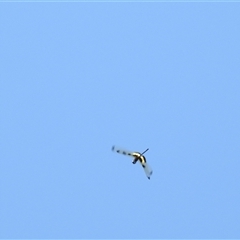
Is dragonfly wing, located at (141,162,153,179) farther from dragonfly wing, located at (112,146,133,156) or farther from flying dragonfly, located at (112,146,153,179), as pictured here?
dragonfly wing, located at (112,146,133,156)

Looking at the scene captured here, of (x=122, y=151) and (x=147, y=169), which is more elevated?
(x=122, y=151)

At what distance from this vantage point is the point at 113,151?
50.1 m

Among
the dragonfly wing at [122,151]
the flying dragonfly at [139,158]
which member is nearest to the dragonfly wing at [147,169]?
the flying dragonfly at [139,158]

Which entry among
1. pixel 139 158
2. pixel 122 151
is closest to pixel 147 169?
pixel 139 158

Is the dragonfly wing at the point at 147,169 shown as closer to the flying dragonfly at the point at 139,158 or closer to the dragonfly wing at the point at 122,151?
the flying dragonfly at the point at 139,158

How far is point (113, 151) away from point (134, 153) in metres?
2.96

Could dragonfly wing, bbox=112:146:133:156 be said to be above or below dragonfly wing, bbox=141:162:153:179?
above

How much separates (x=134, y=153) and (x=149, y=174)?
3.58 metres

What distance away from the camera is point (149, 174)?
164ft

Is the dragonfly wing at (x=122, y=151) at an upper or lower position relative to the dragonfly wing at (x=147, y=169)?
upper

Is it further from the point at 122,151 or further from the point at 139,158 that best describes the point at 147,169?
the point at 122,151

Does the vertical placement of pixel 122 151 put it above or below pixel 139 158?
above

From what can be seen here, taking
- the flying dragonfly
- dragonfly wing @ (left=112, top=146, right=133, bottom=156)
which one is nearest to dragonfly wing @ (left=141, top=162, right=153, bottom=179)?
the flying dragonfly

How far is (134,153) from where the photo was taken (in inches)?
1976
